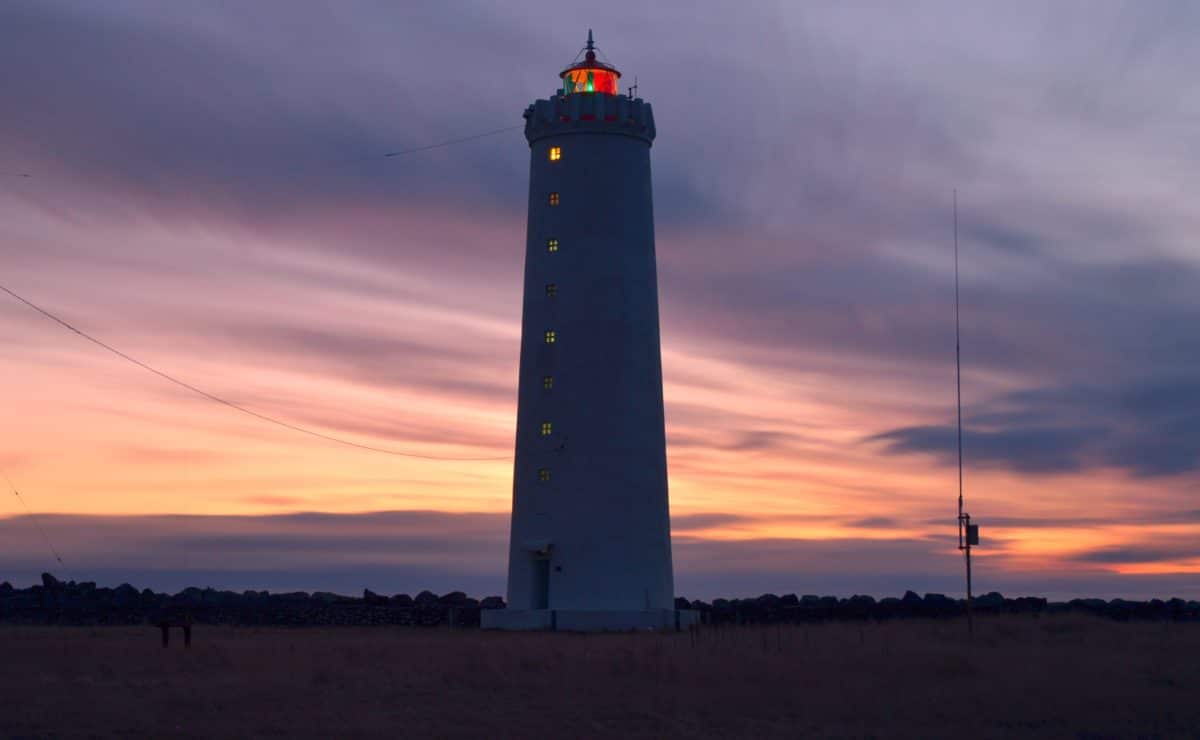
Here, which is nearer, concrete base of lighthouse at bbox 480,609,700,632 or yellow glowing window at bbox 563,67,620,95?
concrete base of lighthouse at bbox 480,609,700,632

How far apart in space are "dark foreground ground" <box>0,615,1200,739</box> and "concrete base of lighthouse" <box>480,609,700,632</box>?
764 cm

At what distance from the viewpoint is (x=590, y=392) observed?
143 ft

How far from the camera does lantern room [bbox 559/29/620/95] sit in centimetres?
4659

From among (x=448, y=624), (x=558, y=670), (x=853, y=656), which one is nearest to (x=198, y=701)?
(x=558, y=670)

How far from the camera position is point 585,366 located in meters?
43.7

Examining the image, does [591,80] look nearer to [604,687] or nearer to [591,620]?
[591,620]

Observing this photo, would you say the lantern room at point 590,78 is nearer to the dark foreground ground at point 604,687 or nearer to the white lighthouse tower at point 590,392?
the white lighthouse tower at point 590,392

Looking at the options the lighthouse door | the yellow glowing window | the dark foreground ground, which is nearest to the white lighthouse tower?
the lighthouse door

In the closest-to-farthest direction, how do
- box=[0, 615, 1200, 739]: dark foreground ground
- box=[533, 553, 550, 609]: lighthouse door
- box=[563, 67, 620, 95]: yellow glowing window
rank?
1. box=[0, 615, 1200, 739]: dark foreground ground
2. box=[533, 553, 550, 609]: lighthouse door
3. box=[563, 67, 620, 95]: yellow glowing window

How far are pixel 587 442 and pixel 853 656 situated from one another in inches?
628

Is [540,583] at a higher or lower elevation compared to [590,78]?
lower

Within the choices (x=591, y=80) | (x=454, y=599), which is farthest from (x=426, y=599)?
(x=591, y=80)

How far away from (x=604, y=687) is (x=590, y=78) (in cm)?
2670

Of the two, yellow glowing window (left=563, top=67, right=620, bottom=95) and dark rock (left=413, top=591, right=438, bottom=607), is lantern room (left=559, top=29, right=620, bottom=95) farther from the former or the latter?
dark rock (left=413, top=591, right=438, bottom=607)
